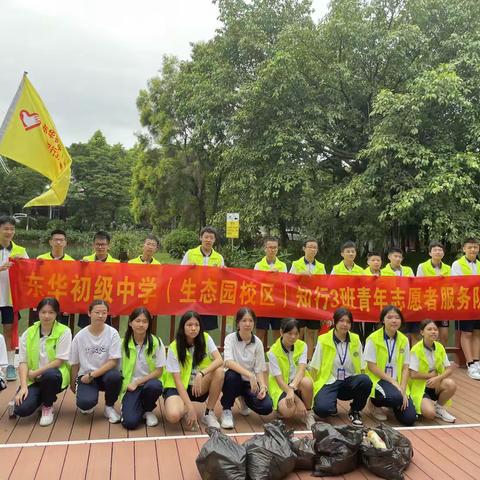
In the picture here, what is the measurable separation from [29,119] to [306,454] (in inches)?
167

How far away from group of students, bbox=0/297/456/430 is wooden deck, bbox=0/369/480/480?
11 cm

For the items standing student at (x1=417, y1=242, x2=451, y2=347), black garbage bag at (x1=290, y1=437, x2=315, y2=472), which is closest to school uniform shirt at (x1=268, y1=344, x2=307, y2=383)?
black garbage bag at (x1=290, y1=437, x2=315, y2=472)

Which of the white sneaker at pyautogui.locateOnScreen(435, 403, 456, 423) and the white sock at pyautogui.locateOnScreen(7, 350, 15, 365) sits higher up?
the white sock at pyautogui.locateOnScreen(7, 350, 15, 365)

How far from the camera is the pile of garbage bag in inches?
109

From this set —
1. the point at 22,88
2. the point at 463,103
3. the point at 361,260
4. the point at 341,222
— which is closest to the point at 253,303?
the point at 22,88

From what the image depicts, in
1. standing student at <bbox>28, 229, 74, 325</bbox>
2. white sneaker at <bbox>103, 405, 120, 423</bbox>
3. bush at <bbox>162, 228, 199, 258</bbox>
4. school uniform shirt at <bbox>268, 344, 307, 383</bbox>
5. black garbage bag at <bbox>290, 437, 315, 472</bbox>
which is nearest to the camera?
black garbage bag at <bbox>290, 437, 315, 472</bbox>

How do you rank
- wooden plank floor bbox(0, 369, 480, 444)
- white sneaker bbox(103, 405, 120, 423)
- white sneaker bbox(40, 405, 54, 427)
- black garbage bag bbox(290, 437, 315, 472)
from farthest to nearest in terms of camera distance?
1. white sneaker bbox(103, 405, 120, 423)
2. white sneaker bbox(40, 405, 54, 427)
3. wooden plank floor bbox(0, 369, 480, 444)
4. black garbage bag bbox(290, 437, 315, 472)

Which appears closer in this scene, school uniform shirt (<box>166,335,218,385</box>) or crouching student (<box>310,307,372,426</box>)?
school uniform shirt (<box>166,335,218,385</box>)

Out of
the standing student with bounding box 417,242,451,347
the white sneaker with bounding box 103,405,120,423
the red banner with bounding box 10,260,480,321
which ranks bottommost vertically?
the white sneaker with bounding box 103,405,120,423

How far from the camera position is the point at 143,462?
306 centimetres

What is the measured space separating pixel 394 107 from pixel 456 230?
2.78 metres

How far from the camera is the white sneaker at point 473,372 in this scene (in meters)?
5.19

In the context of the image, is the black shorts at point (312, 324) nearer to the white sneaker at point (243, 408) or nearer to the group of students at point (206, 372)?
the group of students at point (206, 372)

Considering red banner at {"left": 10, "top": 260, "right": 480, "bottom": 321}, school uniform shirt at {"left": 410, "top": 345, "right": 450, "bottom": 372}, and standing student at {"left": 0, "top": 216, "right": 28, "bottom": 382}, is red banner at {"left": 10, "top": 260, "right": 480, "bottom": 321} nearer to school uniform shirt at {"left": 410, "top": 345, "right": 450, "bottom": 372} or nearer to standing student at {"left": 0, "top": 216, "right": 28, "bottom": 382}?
standing student at {"left": 0, "top": 216, "right": 28, "bottom": 382}
